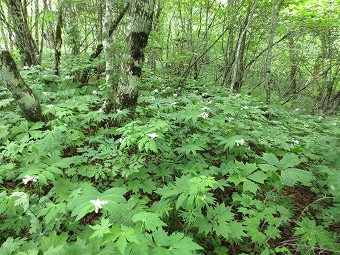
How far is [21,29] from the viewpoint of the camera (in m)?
6.00

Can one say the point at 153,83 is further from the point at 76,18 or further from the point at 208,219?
the point at 208,219

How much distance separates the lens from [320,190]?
3.92 meters

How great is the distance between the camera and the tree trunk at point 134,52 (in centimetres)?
365

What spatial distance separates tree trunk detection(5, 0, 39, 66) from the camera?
568 cm

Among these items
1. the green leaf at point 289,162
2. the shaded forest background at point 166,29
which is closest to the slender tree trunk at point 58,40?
the shaded forest background at point 166,29

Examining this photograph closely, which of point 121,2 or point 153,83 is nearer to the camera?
point 121,2

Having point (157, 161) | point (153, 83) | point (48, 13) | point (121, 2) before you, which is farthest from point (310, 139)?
point (48, 13)

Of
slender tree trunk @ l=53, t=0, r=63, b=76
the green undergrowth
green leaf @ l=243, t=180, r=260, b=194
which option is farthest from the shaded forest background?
green leaf @ l=243, t=180, r=260, b=194

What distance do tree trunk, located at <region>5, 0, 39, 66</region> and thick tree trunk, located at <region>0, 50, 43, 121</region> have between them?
9.50 feet

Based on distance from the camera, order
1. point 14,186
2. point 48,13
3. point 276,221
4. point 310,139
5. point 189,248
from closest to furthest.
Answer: point 189,248 → point 276,221 → point 14,186 → point 310,139 → point 48,13

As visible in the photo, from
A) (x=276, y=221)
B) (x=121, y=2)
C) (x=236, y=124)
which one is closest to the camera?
(x=276, y=221)

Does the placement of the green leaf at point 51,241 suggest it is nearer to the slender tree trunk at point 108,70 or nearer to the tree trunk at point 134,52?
the tree trunk at point 134,52

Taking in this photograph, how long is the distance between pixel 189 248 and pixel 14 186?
288cm

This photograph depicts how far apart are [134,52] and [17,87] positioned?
7.24 feet
